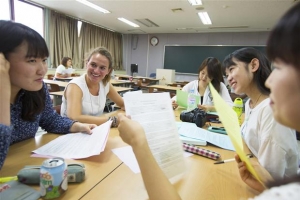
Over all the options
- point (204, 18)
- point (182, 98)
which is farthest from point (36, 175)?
point (204, 18)

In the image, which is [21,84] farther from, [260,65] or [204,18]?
[204,18]

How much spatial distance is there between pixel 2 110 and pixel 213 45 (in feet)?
27.6

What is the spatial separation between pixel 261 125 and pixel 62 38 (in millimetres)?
6979

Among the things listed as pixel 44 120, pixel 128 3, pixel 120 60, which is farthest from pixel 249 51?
pixel 120 60

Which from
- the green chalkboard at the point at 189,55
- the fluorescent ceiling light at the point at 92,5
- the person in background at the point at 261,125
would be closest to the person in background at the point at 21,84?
the person in background at the point at 261,125

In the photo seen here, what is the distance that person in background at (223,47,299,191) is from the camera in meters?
0.84

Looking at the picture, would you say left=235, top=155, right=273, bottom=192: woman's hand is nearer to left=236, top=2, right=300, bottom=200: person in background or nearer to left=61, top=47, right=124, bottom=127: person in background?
left=236, top=2, right=300, bottom=200: person in background

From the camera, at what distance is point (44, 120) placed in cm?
Result: 127

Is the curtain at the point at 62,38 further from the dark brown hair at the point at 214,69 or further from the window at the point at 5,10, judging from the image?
the dark brown hair at the point at 214,69

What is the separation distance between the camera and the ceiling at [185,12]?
186 inches

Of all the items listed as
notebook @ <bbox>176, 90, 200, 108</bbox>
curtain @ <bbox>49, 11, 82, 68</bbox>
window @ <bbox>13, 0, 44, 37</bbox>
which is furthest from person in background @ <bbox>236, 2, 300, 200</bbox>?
curtain @ <bbox>49, 11, 82, 68</bbox>

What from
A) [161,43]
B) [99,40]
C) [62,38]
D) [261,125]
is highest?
[161,43]

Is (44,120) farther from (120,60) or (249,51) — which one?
(120,60)

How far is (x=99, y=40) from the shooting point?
8219mm
